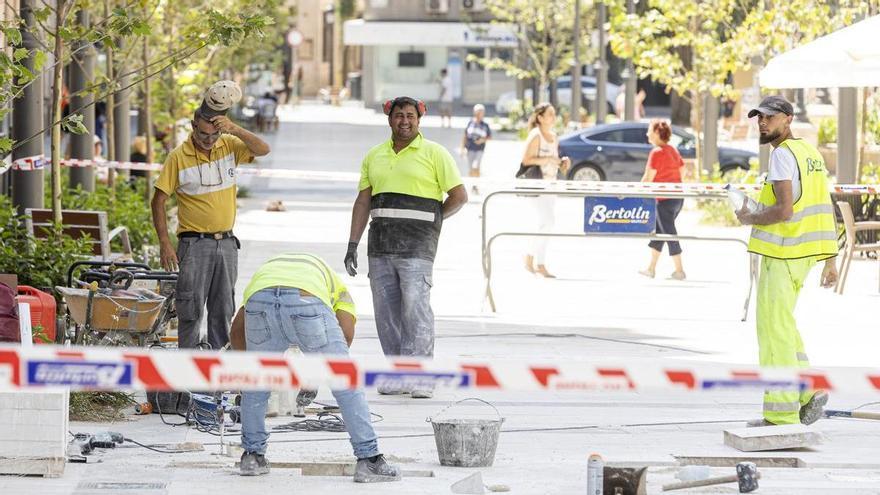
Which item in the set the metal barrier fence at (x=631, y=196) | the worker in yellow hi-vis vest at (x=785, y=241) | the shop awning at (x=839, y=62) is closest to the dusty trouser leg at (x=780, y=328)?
the worker in yellow hi-vis vest at (x=785, y=241)

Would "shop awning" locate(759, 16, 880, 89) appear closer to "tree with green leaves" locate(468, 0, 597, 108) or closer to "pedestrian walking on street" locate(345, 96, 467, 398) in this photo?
"pedestrian walking on street" locate(345, 96, 467, 398)

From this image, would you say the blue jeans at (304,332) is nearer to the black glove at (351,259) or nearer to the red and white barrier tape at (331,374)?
the red and white barrier tape at (331,374)

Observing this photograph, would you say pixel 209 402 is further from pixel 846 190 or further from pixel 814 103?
pixel 814 103

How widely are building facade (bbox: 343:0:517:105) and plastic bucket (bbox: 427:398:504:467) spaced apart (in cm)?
6225

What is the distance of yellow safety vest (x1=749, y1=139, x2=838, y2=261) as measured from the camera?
9406mm

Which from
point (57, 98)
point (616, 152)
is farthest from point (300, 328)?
point (616, 152)

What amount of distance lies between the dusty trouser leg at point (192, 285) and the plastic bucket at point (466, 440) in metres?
2.13

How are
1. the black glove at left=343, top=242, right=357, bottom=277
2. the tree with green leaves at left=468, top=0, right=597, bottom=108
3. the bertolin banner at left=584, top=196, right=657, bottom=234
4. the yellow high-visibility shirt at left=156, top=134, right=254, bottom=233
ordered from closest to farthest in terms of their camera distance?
the yellow high-visibility shirt at left=156, top=134, right=254, bottom=233 < the black glove at left=343, top=242, right=357, bottom=277 < the bertolin banner at left=584, top=196, right=657, bottom=234 < the tree with green leaves at left=468, top=0, right=597, bottom=108

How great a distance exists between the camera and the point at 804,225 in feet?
31.0

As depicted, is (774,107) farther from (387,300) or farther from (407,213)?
(387,300)

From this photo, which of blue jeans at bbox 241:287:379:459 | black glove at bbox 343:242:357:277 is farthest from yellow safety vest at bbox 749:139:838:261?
blue jeans at bbox 241:287:379:459

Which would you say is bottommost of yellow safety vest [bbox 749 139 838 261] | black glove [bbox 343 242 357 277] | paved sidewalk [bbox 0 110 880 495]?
paved sidewalk [bbox 0 110 880 495]

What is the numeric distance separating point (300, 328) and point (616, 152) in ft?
73.1

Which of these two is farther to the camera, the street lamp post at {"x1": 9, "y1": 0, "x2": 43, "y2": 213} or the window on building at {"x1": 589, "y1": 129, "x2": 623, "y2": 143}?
the window on building at {"x1": 589, "y1": 129, "x2": 623, "y2": 143}
